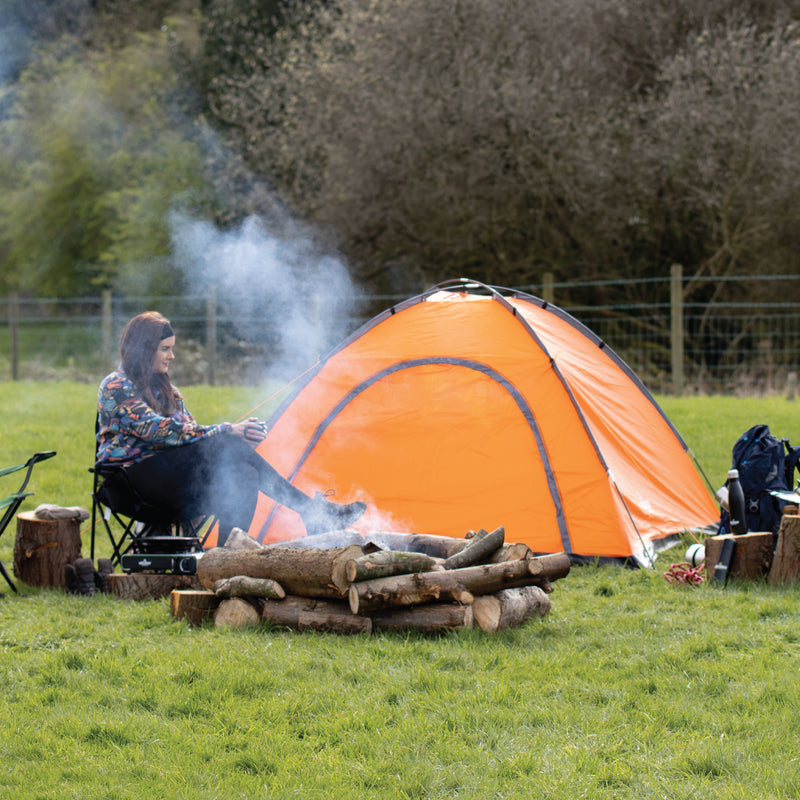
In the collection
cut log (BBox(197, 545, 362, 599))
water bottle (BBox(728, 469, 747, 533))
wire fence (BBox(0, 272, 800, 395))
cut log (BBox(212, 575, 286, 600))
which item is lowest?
cut log (BBox(212, 575, 286, 600))

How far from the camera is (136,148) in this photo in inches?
781

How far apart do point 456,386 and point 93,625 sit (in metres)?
2.25

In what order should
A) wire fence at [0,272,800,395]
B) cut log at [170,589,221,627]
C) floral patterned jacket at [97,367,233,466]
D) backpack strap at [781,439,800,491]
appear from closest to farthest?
cut log at [170,589,221,627] < floral patterned jacket at [97,367,233,466] < backpack strap at [781,439,800,491] < wire fence at [0,272,800,395]

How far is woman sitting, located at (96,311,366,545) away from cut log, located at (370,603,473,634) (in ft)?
3.55

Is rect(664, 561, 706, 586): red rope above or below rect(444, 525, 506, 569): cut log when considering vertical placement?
below

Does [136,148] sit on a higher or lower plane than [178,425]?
higher

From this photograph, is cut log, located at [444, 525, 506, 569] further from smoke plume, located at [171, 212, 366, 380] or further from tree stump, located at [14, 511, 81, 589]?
smoke plume, located at [171, 212, 366, 380]

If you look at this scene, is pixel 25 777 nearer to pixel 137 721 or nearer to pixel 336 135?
pixel 137 721

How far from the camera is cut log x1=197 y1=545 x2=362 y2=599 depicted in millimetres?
3646

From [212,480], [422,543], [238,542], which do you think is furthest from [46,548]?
[422,543]

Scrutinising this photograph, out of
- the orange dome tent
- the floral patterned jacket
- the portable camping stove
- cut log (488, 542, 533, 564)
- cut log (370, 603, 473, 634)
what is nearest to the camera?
cut log (370, 603, 473, 634)

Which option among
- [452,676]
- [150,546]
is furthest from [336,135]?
[452,676]

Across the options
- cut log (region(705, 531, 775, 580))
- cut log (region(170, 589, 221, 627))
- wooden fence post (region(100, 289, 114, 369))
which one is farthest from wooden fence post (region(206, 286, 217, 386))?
cut log (region(705, 531, 775, 580))

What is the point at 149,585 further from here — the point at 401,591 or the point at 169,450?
the point at 401,591
